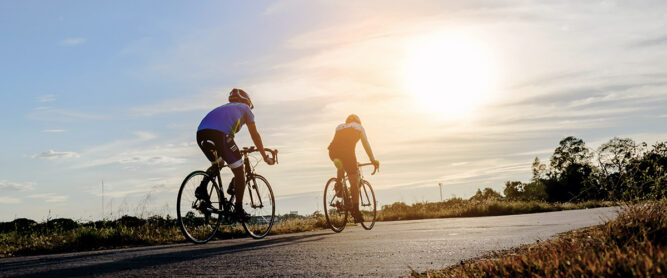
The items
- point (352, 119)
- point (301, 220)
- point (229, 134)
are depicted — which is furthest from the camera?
point (301, 220)

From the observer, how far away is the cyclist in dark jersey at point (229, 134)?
8000mm

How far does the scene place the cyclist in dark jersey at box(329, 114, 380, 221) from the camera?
10.6m

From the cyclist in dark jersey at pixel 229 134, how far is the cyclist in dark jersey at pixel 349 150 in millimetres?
2423

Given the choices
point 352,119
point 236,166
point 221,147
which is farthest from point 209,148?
point 352,119

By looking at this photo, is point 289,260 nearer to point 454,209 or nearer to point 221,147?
point 221,147

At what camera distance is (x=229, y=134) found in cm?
816

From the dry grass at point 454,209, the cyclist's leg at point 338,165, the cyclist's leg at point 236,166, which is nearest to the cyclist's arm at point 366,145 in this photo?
the cyclist's leg at point 338,165

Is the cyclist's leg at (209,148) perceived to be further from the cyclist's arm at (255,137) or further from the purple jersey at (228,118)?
the cyclist's arm at (255,137)

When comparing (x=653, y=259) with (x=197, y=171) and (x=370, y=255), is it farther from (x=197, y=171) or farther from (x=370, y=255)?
(x=197, y=171)

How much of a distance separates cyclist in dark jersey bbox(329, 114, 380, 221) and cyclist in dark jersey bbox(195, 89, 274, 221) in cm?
242

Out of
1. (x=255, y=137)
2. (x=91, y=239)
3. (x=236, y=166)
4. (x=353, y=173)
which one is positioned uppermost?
(x=255, y=137)

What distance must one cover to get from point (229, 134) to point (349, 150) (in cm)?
307

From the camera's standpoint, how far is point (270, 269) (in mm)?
5012

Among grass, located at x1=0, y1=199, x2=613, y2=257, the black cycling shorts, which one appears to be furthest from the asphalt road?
grass, located at x1=0, y1=199, x2=613, y2=257
